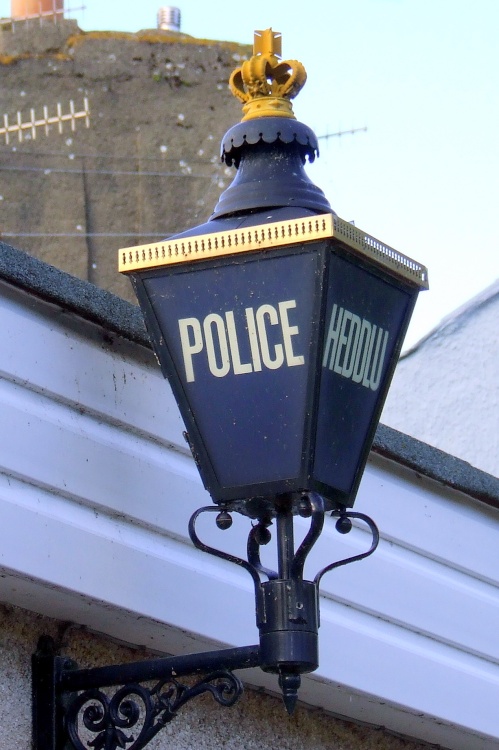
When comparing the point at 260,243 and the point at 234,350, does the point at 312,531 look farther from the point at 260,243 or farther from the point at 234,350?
the point at 260,243

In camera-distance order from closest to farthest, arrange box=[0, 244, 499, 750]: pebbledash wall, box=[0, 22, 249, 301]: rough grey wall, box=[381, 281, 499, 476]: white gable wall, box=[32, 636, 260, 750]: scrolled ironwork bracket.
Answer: box=[32, 636, 260, 750]: scrolled ironwork bracket, box=[0, 244, 499, 750]: pebbledash wall, box=[381, 281, 499, 476]: white gable wall, box=[0, 22, 249, 301]: rough grey wall

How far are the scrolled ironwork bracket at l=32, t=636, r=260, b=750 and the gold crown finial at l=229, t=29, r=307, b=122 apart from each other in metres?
0.90

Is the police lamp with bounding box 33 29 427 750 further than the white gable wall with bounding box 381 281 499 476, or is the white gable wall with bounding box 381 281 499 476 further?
the white gable wall with bounding box 381 281 499 476

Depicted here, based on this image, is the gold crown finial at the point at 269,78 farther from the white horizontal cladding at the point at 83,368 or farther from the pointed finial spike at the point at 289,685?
the pointed finial spike at the point at 289,685

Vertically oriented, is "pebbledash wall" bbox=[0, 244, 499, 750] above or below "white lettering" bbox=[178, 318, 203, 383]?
below

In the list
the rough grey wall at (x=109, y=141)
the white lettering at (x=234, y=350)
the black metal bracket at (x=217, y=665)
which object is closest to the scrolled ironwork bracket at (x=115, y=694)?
the black metal bracket at (x=217, y=665)

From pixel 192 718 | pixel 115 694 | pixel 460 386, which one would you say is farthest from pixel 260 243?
pixel 460 386

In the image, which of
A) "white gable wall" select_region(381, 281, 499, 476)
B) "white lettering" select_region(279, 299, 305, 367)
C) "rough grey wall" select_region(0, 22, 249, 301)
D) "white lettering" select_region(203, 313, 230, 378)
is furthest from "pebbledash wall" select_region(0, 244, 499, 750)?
"rough grey wall" select_region(0, 22, 249, 301)

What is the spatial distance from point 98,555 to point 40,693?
28 cm

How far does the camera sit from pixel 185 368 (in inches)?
82.7

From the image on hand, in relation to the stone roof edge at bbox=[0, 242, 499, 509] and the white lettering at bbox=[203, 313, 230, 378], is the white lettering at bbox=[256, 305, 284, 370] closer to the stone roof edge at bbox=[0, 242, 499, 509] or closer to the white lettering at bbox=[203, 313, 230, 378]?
the white lettering at bbox=[203, 313, 230, 378]

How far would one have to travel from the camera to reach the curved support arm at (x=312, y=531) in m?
2.00

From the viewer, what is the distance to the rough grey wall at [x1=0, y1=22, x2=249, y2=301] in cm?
1009

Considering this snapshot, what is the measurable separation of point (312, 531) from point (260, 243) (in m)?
0.45
